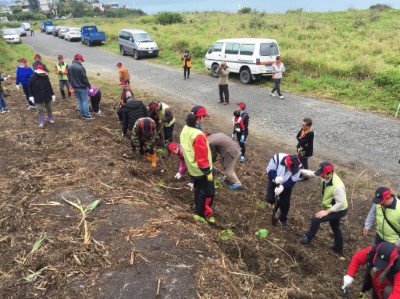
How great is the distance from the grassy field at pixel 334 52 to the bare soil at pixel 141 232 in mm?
6437

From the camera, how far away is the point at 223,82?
12.0m

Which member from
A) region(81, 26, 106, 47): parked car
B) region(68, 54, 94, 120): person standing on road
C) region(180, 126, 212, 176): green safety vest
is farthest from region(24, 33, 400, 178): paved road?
region(81, 26, 106, 47): parked car

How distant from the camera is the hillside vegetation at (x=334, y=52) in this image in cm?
1261

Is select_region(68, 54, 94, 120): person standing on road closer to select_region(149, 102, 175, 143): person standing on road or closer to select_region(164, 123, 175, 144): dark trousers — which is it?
select_region(149, 102, 175, 143): person standing on road

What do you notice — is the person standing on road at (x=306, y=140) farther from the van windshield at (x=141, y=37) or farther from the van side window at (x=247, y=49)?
the van windshield at (x=141, y=37)

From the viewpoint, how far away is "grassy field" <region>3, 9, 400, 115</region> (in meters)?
12.6

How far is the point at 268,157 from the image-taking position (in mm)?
8242

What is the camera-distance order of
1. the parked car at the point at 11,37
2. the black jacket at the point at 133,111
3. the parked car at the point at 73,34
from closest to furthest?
the black jacket at the point at 133,111 → the parked car at the point at 11,37 → the parked car at the point at 73,34

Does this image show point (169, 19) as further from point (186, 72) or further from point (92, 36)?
point (186, 72)

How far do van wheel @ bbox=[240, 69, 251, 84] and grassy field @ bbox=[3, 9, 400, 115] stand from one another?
851 mm

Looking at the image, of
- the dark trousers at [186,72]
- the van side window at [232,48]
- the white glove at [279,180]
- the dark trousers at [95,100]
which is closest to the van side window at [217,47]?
the van side window at [232,48]

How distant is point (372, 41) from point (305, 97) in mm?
10010

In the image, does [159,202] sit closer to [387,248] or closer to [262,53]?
[387,248]

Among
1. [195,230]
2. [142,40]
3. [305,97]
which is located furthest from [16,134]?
[142,40]
